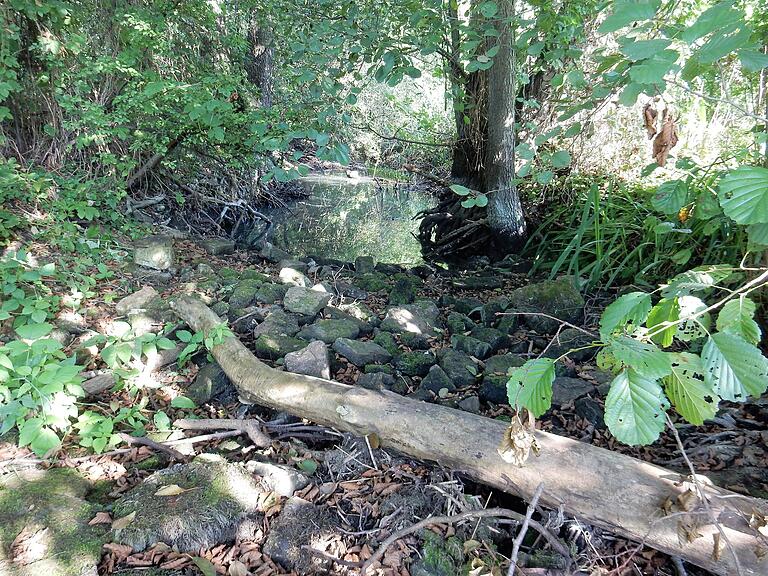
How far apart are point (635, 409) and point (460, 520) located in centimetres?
80

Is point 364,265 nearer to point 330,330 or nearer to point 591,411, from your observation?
point 330,330

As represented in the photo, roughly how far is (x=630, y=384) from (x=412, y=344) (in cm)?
194

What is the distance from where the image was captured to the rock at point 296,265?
14.4 feet

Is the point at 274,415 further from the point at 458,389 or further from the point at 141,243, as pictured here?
the point at 141,243

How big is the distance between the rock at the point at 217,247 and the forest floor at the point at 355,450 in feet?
4.17

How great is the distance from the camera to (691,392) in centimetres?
98

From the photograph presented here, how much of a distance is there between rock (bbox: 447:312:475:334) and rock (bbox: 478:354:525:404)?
0.56 metres

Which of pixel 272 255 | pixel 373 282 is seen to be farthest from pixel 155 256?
pixel 373 282

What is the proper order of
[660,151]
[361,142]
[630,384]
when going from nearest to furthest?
[630,384] < [660,151] < [361,142]

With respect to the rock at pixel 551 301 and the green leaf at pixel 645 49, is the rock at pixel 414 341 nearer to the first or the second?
the rock at pixel 551 301

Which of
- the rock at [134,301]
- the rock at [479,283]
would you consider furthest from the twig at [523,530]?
the rock at [479,283]

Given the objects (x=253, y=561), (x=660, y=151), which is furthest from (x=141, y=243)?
(x=660, y=151)

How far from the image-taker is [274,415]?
216cm

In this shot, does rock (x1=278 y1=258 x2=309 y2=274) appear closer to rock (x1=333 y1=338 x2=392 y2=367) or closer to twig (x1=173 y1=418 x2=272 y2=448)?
rock (x1=333 y1=338 x2=392 y2=367)
